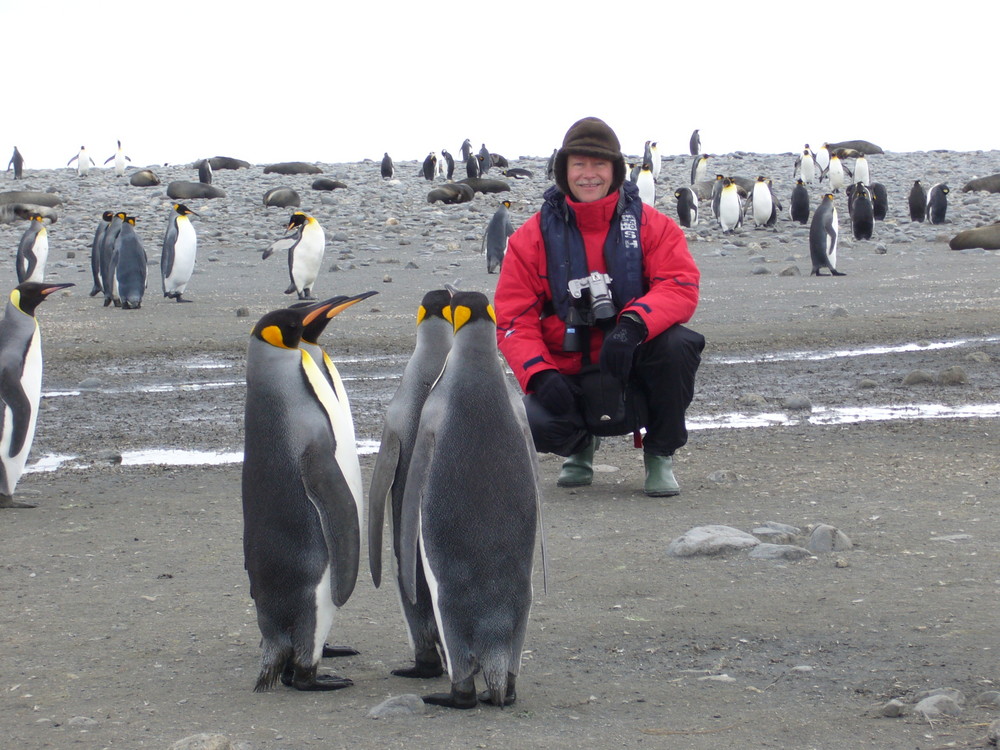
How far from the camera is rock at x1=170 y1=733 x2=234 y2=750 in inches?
89.3

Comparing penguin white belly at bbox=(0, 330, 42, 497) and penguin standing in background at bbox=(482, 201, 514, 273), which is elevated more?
penguin standing in background at bbox=(482, 201, 514, 273)

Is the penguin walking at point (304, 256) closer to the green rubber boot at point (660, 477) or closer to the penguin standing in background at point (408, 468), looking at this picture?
the green rubber boot at point (660, 477)

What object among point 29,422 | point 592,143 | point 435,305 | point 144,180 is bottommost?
point 29,422

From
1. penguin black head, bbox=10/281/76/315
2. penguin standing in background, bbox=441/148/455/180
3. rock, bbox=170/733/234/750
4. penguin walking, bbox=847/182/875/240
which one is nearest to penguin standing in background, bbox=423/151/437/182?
penguin standing in background, bbox=441/148/455/180

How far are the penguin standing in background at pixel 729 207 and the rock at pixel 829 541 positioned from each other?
59.2 ft

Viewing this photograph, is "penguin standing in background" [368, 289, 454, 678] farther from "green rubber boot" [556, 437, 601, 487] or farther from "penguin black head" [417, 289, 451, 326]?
"green rubber boot" [556, 437, 601, 487]

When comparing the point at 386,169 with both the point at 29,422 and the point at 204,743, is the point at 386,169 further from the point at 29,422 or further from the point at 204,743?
the point at 204,743

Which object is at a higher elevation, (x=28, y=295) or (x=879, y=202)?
(x=879, y=202)

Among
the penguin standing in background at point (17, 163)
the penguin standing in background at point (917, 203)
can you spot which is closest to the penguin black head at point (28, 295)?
the penguin standing in background at point (917, 203)

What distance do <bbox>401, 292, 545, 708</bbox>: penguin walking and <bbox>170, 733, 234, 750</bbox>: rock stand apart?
505 millimetres

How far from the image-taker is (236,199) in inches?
1064

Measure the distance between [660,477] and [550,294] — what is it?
0.81 metres

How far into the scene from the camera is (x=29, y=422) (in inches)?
203

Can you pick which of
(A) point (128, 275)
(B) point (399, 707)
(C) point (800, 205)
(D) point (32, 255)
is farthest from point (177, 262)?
(C) point (800, 205)
